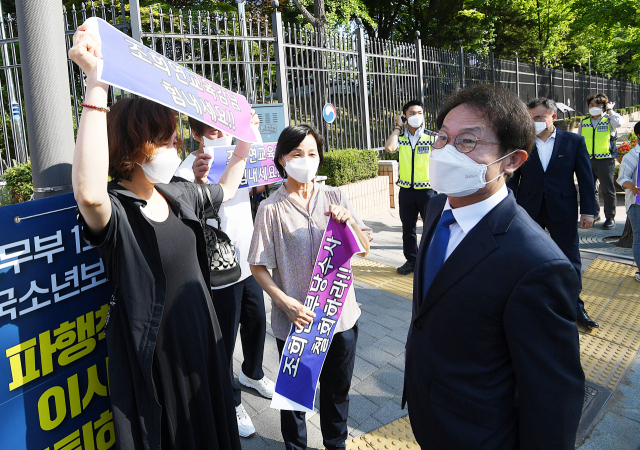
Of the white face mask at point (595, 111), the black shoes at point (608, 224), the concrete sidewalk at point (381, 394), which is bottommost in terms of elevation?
the concrete sidewalk at point (381, 394)

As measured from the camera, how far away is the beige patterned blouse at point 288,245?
241cm

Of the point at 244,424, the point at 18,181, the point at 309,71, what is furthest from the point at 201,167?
the point at 309,71

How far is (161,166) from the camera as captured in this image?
1812 millimetres

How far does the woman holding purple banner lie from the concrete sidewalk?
1.27 feet

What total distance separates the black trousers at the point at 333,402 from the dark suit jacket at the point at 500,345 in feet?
2.44

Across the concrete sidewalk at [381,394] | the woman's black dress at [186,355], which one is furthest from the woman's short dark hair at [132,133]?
the concrete sidewalk at [381,394]

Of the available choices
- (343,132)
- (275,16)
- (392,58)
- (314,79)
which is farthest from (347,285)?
(392,58)

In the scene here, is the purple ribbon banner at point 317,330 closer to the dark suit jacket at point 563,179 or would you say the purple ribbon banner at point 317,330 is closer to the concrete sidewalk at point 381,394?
the concrete sidewalk at point 381,394

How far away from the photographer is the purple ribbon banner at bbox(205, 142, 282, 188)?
2934mm

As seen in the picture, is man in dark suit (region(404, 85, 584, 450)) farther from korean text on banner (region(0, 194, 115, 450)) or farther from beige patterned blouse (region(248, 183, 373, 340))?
korean text on banner (region(0, 194, 115, 450))

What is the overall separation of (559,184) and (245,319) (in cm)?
Answer: 324

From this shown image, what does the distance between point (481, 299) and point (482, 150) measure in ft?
1.81

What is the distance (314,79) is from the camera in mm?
8578

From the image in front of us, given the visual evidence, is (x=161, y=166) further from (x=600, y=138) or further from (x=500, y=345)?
(x=600, y=138)
